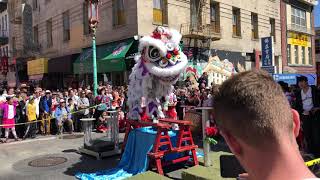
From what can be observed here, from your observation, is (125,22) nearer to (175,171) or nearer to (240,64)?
(240,64)

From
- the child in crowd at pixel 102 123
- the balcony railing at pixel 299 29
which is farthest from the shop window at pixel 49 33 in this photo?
the balcony railing at pixel 299 29

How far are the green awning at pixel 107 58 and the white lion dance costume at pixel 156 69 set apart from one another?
8.82 meters

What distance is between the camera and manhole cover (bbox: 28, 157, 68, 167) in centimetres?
864

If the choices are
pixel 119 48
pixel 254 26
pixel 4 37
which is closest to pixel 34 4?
pixel 4 37

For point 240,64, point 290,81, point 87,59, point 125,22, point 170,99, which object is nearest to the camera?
point 170,99

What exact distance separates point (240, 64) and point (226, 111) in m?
22.7

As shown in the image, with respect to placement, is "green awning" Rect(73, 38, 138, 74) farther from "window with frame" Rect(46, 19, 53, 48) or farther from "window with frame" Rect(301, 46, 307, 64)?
"window with frame" Rect(301, 46, 307, 64)

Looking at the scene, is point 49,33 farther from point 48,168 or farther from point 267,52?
point 48,168

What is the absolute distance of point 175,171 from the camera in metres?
7.59

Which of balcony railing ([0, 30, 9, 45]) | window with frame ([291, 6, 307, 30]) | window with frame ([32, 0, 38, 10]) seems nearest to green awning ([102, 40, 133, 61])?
window with frame ([32, 0, 38, 10])

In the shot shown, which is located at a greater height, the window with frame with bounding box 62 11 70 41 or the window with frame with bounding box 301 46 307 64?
the window with frame with bounding box 62 11 70 41

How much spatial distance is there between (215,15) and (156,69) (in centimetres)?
1475

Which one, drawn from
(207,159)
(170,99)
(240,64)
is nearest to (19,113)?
(170,99)

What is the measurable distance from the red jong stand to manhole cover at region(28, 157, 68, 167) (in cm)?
195
